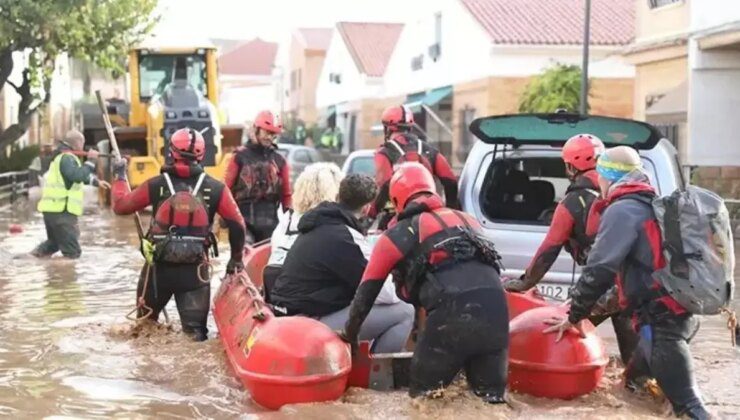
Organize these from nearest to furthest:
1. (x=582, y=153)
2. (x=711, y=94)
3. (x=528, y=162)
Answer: (x=582, y=153), (x=528, y=162), (x=711, y=94)

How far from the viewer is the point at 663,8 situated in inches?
909

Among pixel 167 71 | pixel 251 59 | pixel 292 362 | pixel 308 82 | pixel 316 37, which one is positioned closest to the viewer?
pixel 292 362

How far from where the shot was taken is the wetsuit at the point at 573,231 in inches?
263

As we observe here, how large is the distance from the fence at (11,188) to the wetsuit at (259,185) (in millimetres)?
15273

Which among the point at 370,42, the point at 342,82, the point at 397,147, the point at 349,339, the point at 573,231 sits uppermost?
the point at 370,42

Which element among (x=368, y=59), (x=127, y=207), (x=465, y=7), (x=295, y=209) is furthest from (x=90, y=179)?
(x=368, y=59)

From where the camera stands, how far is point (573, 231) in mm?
6793

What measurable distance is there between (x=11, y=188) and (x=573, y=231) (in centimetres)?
2034

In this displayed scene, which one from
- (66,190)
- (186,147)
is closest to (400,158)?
(186,147)

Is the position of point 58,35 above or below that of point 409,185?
above

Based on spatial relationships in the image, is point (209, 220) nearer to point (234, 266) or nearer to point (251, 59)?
point (234, 266)

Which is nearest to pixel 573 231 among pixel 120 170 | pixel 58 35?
pixel 120 170

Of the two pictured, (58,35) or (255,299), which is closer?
(255,299)

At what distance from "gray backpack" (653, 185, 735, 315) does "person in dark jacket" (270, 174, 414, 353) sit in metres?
1.70
